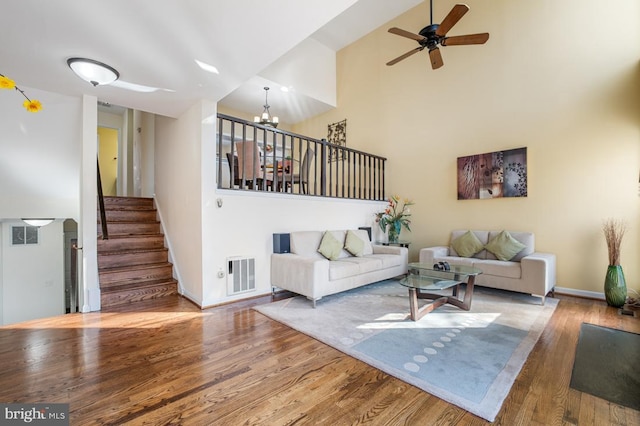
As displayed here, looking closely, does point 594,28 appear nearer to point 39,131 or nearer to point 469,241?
point 469,241

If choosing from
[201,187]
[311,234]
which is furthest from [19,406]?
[311,234]

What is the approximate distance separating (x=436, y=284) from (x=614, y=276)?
228cm

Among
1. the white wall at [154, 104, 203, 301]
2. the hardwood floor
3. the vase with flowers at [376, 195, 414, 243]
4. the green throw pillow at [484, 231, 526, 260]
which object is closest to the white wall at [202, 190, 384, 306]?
the white wall at [154, 104, 203, 301]

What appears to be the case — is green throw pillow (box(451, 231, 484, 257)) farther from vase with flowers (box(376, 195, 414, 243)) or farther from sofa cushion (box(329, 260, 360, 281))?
sofa cushion (box(329, 260, 360, 281))

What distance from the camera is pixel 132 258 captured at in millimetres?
4227

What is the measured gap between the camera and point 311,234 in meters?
4.38

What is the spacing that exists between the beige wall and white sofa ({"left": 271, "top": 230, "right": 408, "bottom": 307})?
1.27 metres

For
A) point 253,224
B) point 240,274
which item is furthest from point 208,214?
point 240,274

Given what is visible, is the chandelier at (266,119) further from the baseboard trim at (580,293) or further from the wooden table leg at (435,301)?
the baseboard trim at (580,293)

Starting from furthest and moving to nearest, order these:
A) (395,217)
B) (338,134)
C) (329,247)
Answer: (338,134) < (395,217) < (329,247)

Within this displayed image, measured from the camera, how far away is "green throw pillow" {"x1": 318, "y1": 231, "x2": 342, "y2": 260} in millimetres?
4275

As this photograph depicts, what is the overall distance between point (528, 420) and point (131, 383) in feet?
7.92

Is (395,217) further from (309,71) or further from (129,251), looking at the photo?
(129,251)

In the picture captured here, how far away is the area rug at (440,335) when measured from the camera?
1874mm
